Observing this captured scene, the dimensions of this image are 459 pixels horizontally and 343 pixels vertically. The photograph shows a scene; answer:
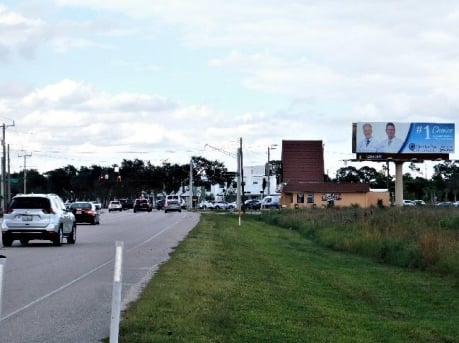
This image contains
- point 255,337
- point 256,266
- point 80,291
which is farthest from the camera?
point 256,266

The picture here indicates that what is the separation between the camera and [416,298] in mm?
16578

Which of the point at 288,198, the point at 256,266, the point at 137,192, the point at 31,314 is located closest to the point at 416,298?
the point at 256,266

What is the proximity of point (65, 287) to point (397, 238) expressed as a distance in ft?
50.6

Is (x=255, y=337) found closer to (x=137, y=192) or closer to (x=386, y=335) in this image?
(x=386, y=335)

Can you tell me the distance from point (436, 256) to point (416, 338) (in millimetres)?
11752

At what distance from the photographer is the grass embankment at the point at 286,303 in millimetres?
10547

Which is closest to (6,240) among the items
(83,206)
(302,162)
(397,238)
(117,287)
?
(397,238)

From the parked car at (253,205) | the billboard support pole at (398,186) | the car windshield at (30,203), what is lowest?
the car windshield at (30,203)

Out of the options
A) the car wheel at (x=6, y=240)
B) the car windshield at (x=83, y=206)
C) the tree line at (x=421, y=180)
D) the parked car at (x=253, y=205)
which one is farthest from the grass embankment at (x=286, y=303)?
the tree line at (x=421, y=180)

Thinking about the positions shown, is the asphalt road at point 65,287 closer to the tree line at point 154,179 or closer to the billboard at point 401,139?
the billboard at point 401,139

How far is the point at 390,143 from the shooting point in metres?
82.1

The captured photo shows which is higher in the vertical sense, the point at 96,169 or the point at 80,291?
the point at 96,169

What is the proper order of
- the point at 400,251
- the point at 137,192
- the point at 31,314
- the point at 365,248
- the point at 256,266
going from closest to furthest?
1. the point at 31,314
2. the point at 256,266
3. the point at 400,251
4. the point at 365,248
5. the point at 137,192

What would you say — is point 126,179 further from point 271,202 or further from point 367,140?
point 367,140
